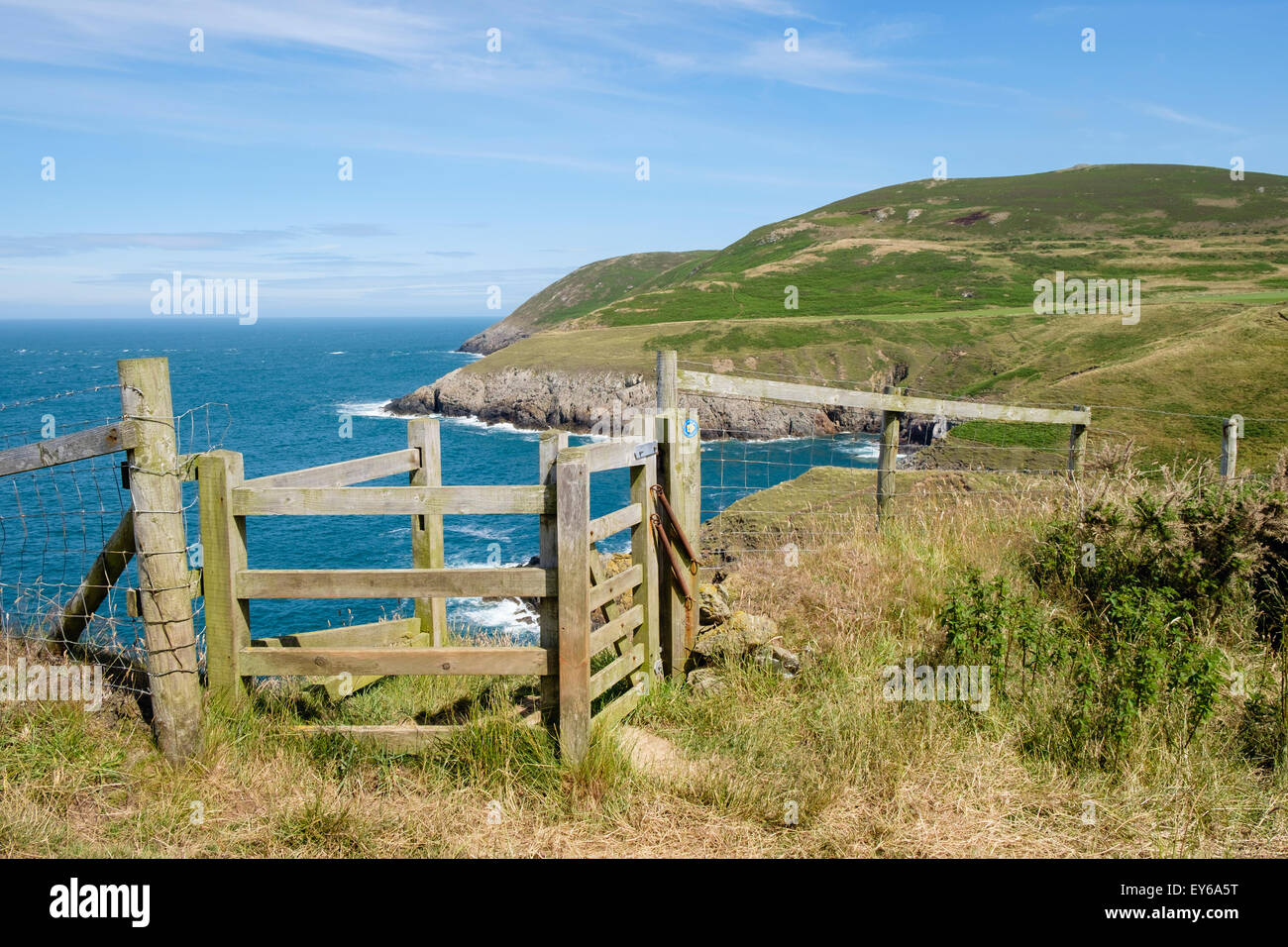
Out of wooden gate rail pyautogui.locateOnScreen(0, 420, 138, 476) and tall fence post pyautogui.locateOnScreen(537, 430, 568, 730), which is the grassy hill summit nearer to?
tall fence post pyautogui.locateOnScreen(537, 430, 568, 730)

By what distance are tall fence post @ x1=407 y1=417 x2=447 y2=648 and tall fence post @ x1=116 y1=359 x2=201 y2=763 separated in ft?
5.83

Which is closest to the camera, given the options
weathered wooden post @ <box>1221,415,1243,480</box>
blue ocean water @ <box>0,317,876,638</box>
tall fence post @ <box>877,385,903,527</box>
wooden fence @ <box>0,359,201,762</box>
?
wooden fence @ <box>0,359,201,762</box>

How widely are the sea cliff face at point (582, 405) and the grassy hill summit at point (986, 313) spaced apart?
0.25 meters

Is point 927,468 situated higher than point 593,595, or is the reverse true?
point 593,595

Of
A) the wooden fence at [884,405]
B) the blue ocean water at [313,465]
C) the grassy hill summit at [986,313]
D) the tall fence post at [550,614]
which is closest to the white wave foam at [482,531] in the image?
the blue ocean water at [313,465]

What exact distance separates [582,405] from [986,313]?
43.2 meters

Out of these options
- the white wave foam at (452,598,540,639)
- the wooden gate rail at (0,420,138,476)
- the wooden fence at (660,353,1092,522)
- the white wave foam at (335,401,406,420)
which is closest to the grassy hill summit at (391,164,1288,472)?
the white wave foam at (335,401,406,420)

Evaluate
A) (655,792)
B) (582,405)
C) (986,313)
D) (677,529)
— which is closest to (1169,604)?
(677,529)

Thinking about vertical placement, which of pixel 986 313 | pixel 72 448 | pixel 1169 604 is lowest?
pixel 1169 604

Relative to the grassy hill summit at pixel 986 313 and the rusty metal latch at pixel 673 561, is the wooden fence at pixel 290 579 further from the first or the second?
the grassy hill summit at pixel 986 313

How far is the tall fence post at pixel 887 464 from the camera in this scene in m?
9.67

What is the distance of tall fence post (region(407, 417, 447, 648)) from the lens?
6.83m

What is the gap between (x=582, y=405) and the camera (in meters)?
74.9

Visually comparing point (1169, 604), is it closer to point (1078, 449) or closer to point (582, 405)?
point (1078, 449)
